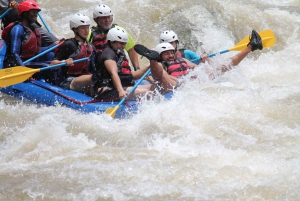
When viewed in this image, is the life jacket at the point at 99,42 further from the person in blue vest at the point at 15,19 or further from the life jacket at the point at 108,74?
the person in blue vest at the point at 15,19

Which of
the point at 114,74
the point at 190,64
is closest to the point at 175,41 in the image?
the point at 190,64

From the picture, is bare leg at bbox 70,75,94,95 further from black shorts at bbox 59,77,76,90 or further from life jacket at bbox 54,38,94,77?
life jacket at bbox 54,38,94,77

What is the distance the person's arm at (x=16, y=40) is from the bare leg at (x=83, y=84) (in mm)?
706

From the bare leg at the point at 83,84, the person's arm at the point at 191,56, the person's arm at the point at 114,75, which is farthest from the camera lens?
the person's arm at the point at 191,56

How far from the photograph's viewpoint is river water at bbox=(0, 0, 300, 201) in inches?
165

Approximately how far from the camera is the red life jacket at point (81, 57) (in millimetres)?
6438

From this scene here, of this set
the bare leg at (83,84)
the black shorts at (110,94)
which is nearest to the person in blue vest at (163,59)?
the black shorts at (110,94)

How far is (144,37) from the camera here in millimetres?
8828

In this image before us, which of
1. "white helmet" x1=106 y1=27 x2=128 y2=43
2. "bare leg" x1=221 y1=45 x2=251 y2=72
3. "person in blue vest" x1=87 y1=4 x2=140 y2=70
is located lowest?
"bare leg" x1=221 y1=45 x2=251 y2=72

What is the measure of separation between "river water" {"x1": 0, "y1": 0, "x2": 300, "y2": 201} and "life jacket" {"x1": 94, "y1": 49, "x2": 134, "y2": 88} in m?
0.40

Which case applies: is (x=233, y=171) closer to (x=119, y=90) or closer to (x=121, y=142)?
(x=121, y=142)

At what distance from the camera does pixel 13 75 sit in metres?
6.14

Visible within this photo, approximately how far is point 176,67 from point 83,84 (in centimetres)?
113

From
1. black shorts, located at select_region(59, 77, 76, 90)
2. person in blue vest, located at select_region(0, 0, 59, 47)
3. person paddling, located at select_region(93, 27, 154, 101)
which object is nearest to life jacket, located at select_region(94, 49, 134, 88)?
person paddling, located at select_region(93, 27, 154, 101)
